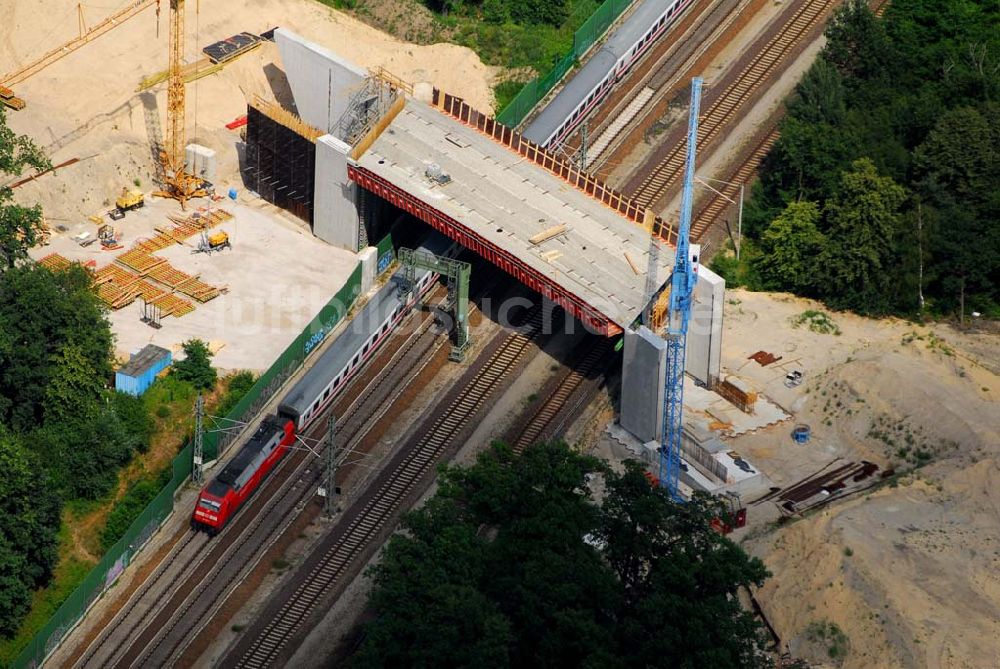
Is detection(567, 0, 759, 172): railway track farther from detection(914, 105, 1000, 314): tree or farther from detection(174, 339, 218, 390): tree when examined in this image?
detection(174, 339, 218, 390): tree

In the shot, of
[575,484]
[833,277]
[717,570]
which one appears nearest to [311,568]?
[575,484]

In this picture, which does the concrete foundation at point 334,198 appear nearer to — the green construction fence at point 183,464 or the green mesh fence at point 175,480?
the green construction fence at point 183,464

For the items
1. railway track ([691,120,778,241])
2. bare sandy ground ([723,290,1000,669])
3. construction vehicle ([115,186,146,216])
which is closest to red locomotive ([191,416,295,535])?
construction vehicle ([115,186,146,216])

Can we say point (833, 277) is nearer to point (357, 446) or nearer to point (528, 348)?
point (528, 348)

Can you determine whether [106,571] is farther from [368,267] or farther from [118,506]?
[368,267]

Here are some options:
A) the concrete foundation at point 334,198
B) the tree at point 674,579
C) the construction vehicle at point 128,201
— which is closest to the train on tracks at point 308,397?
the concrete foundation at point 334,198

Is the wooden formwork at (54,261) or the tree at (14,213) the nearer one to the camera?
the tree at (14,213)

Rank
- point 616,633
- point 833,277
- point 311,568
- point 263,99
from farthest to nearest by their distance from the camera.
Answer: point 263,99
point 833,277
point 311,568
point 616,633
